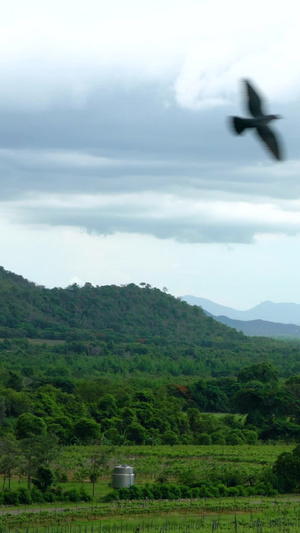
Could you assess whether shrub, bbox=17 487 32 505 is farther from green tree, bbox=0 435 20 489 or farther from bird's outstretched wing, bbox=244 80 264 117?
bird's outstretched wing, bbox=244 80 264 117

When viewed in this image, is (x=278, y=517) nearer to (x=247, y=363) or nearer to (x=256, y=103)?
(x=256, y=103)

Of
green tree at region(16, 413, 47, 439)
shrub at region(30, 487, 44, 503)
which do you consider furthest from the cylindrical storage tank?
green tree at region(16, 413, 47, 439)

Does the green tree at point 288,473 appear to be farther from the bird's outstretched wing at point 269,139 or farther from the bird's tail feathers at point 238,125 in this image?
the bird's outstretched wing at point 269,139

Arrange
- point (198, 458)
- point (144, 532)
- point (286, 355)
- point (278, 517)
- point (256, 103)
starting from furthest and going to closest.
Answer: point (286, 355)
point (198, 458)
point (278, 517)
point (144, 532)
point (256, 103)

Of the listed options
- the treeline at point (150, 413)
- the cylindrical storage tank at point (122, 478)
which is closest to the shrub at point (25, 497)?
the cylindrical storage tank at point (122, 478)

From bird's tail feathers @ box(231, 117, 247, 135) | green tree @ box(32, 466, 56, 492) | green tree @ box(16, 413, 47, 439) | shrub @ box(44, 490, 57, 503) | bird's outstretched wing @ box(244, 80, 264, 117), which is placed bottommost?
shrub @ box(44, 490, 57, 503)

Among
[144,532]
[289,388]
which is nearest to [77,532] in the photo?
[144,532]
